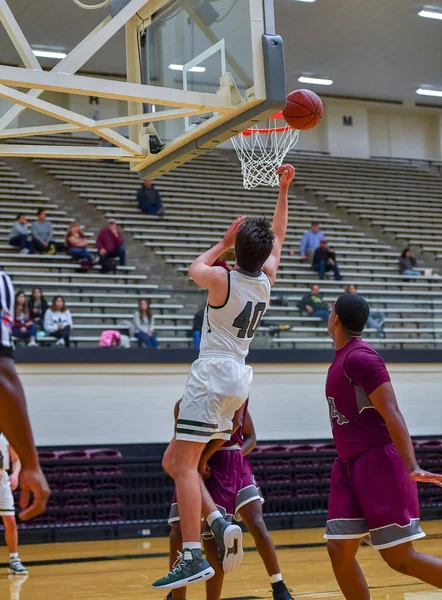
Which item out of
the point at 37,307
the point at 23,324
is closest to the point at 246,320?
the point at 23,324

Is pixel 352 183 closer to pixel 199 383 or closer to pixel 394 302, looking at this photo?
pixel 394 302

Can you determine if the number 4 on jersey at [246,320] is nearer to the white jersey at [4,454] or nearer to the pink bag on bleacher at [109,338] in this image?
the white jersey at [4,454]

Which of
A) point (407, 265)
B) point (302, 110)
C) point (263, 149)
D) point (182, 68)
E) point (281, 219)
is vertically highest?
point (182, 68)

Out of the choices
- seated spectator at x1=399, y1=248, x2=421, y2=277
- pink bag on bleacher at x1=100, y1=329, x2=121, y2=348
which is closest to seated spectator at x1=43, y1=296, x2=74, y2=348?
pink bag on bleacher at x1=100, y1=329, x2=121, y2=348

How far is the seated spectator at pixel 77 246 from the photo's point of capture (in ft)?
49.4

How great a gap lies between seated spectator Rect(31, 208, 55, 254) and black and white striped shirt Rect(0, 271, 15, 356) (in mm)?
12521

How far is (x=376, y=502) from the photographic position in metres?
4.69

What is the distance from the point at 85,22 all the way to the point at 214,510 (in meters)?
15.6

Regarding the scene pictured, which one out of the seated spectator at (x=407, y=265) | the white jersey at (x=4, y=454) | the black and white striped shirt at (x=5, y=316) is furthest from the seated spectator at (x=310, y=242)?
the black and white striped shirt at (x=5, y=316)

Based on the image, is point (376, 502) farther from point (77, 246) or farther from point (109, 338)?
point (77, 246)

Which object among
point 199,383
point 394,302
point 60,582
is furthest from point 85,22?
point 199,383

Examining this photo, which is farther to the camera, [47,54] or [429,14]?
[47,54]

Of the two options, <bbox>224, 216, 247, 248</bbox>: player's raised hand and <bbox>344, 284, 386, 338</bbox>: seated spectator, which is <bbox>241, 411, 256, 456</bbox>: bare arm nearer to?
<bbox>224, 216, 247, 248</bbox>: player's raised hand

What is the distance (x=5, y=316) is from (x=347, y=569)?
107 inches
